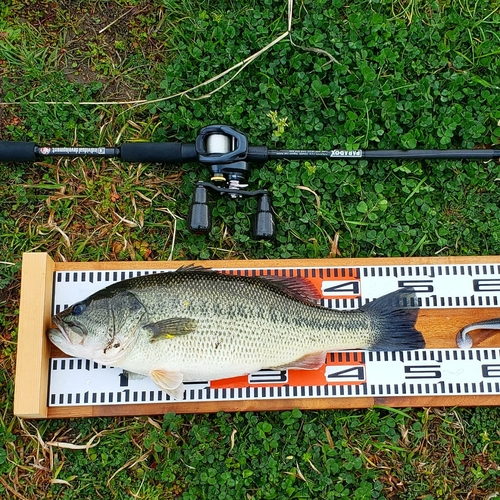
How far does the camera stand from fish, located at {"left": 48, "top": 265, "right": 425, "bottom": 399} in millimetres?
3361

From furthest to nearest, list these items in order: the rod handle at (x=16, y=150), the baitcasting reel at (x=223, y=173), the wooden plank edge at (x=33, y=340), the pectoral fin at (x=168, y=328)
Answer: the rod handle at (x=16, y=150), the baitcasting reel at (x=223, y=173), the wooden plank edge at (x=33, y=340), the pectoral fin at (x=168, y=328)

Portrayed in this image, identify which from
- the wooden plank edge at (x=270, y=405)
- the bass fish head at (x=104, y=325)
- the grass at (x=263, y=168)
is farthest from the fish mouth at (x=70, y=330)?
the grass at (x=263, y=168)

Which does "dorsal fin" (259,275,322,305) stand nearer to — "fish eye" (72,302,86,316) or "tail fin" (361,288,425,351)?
"tail fin" (361,288,425,351)

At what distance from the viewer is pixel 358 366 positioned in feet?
12.6

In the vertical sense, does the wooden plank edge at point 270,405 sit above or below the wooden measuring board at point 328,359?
below

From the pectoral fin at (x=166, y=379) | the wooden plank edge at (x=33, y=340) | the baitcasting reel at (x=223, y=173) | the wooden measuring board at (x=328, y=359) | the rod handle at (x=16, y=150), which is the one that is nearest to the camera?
the pectoral fin at (x=166, y=379)

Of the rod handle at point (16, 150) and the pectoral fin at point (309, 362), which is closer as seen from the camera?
the pectoral fin at point (309, 362)

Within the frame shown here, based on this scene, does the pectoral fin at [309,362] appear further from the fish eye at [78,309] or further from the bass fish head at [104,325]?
the fish eye at [78,309]

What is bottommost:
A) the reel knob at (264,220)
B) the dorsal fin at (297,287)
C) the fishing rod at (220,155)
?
the dorsal fin at (297,287)

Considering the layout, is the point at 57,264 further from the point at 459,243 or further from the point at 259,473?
the point at 459,243

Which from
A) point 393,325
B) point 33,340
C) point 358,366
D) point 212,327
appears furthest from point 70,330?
point 393,325

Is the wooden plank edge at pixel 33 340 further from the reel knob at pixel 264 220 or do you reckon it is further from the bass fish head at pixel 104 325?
the reel knob at pixel 264 220

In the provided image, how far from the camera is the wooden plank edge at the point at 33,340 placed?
3.56 m

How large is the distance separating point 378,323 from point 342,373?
54 centimetres
